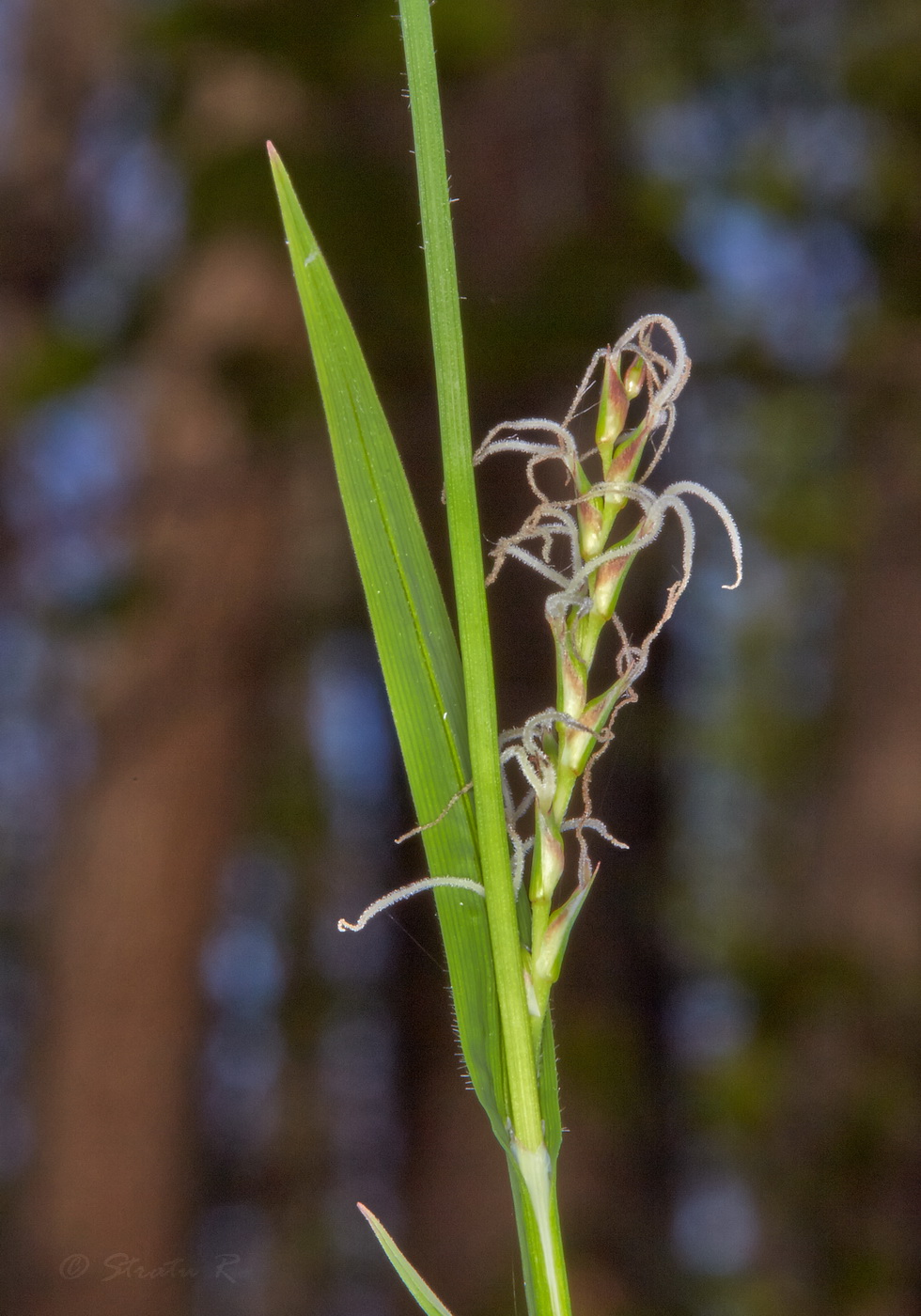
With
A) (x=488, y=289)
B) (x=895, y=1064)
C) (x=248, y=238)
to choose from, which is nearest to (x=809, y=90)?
(x=488, y=289)

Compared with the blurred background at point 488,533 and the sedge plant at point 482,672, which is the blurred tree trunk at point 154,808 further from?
the sedge plant at point 482,672

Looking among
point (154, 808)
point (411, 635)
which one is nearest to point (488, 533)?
point (154, 808)

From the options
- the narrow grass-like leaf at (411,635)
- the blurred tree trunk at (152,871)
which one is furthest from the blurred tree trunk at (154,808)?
the narrow grass-like leaf at (411,635)

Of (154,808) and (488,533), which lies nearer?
(154,808)

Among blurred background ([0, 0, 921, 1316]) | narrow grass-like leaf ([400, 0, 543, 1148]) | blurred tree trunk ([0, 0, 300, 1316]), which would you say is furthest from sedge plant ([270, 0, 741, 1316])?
blurred tree trunk ([0, 0, 300, 1316])

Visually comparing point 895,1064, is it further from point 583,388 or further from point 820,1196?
point 583,388

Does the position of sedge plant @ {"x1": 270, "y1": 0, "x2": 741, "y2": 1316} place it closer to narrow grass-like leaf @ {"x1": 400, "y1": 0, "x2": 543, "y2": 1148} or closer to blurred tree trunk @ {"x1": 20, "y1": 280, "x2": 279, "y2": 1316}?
narrow grass-like leaf @ {"x1": 400, "y1": 0, "x2": 543, "y2": 1148}

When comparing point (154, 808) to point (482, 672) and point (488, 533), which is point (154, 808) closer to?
point (488, 533)
